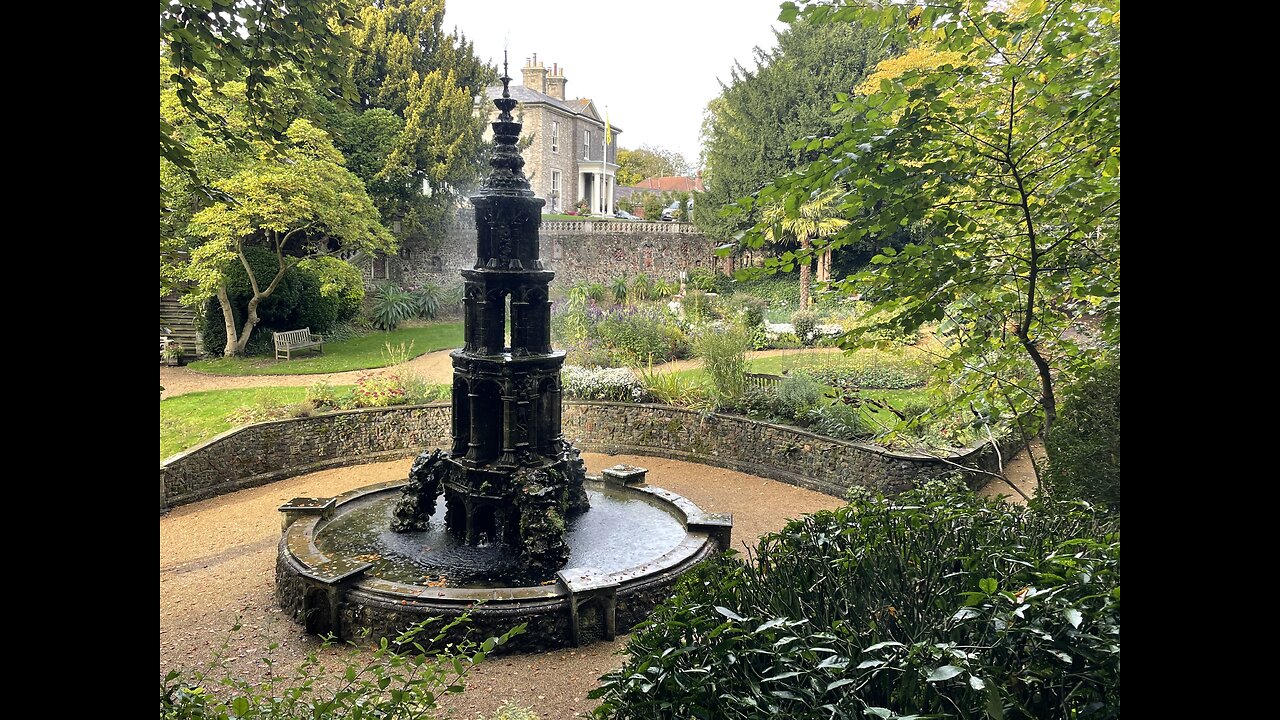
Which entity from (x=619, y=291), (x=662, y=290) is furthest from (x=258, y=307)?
(x=662, y=290)

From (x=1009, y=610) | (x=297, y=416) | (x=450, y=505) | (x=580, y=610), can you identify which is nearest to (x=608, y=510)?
(x=450, y=505)

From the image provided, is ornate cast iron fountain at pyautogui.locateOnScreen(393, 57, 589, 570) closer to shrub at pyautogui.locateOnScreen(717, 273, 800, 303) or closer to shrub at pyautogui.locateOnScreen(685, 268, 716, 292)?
shrub at pyautogui.locateOnScreen(685, 268, 716, 292)

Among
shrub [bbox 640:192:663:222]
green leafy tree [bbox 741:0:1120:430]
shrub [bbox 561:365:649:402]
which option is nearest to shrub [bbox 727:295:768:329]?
shrub [bbox 561:365:649:402]

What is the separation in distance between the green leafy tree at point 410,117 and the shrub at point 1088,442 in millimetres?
22573

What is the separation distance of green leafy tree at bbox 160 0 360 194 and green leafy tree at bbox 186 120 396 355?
12.6 meters

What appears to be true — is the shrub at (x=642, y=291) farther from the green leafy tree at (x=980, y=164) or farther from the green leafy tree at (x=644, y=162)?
the green leafy tree at (x=644, y=162)

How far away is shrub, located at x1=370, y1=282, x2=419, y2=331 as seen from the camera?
23578mm

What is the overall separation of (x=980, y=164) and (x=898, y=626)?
2.08 metres

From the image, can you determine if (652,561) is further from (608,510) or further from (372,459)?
(372,459)

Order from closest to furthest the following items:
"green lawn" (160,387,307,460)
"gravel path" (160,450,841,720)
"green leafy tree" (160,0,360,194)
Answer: "green leafy tree" (160,0,360,194), "gravel path" (160,450,841,720), "green lawn" (160,387,307,460)

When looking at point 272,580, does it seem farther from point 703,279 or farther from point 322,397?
point 703,279

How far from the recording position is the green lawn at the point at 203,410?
11.5 meters
